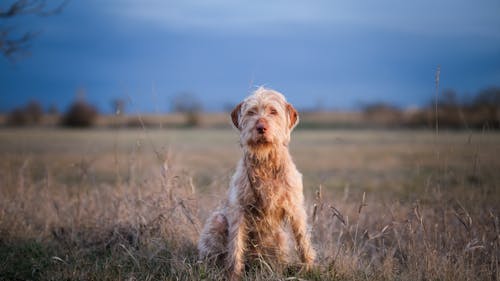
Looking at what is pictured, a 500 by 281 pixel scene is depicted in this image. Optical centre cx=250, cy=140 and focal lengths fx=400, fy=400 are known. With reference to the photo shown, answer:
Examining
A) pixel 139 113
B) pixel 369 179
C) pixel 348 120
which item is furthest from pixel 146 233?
pixel 348 120

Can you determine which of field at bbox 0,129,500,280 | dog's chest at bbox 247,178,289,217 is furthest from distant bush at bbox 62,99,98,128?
→ dog's chest at bbox 247,178,289,217

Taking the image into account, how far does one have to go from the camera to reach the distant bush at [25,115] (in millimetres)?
56219

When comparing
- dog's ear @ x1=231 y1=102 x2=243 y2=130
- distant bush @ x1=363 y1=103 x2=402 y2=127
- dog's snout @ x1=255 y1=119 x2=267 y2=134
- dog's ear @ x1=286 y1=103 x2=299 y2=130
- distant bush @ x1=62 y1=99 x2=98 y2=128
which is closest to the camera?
dog's snout @ x1=255 y1=119 x2=267 y2=134

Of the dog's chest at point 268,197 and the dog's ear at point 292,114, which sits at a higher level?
the dog's ear at point 292,114

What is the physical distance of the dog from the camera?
4.60 metres

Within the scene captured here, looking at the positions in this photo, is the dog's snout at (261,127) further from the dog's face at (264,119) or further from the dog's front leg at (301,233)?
the dog's front leg at (301,233)

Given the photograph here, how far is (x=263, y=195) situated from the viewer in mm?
4613

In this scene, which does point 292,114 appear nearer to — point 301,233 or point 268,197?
point 268,197

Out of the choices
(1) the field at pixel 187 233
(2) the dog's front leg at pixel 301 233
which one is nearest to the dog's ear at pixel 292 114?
(1) the field at pixel 187 233

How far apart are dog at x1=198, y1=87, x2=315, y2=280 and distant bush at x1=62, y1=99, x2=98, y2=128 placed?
60.4 meters

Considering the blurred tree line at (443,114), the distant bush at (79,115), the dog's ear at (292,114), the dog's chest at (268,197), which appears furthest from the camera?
the distant bush at (79,115)

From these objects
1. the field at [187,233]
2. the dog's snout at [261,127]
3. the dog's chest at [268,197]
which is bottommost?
the field at [187,233]

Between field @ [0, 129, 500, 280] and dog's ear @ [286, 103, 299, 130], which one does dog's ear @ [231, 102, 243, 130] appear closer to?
dog's ear @ [286, 103, 299, 130]

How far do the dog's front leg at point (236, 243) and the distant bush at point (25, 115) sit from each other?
60648 millimetres
